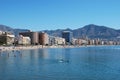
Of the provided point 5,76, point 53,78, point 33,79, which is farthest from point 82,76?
point 5,76

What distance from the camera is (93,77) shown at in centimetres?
4972

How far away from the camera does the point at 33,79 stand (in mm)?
47000

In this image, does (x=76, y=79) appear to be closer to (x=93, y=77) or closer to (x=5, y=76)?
(x=93, y=77)

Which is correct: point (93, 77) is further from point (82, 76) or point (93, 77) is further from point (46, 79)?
point (46, 79)

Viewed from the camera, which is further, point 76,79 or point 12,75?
point 12,75

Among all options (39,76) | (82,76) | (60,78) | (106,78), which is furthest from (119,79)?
(39,76)

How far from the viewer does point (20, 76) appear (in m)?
50.1

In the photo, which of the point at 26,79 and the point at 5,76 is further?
the point at 5,76

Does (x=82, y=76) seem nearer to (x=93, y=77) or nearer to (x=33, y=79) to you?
(x=93, y=77)

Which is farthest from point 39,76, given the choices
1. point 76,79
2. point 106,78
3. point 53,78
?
point 106,78

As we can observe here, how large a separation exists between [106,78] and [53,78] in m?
8.62

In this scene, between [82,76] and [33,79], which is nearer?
[33,79]

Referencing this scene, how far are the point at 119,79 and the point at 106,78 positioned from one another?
214cm

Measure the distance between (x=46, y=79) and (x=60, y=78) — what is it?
2.44 meters
